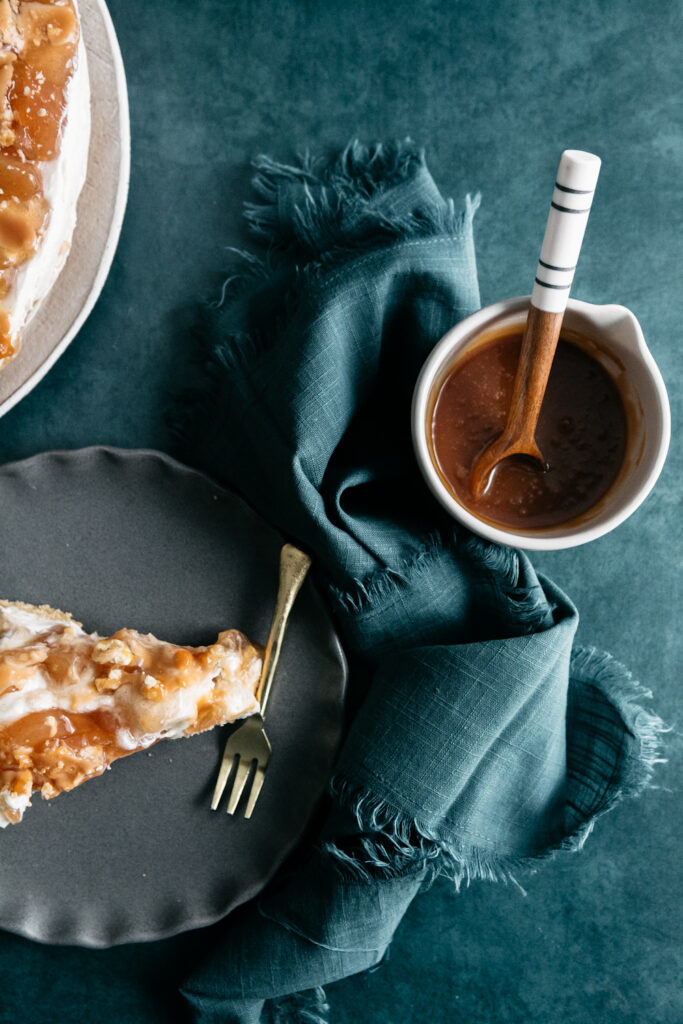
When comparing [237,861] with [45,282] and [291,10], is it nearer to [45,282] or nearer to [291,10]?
[45,282]

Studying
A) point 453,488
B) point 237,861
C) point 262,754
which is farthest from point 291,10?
point 237,861

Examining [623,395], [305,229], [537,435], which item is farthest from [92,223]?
[623,395]

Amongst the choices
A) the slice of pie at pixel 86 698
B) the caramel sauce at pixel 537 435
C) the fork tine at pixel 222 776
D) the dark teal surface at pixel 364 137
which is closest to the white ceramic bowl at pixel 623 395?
the caramel sauce at pixel 537 435

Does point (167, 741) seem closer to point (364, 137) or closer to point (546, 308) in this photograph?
point (546, 308)

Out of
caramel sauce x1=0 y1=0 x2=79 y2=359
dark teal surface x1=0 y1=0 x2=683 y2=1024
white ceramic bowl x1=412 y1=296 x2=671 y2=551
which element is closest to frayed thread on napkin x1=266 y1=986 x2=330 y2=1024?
dark teal surface x1=0 y1=0 x2=683 y2=1024

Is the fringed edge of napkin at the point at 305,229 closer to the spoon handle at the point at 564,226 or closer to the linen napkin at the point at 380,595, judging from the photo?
the linen napkin at the point at 380,595

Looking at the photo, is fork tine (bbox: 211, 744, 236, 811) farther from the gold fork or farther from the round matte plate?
the round matte plate
